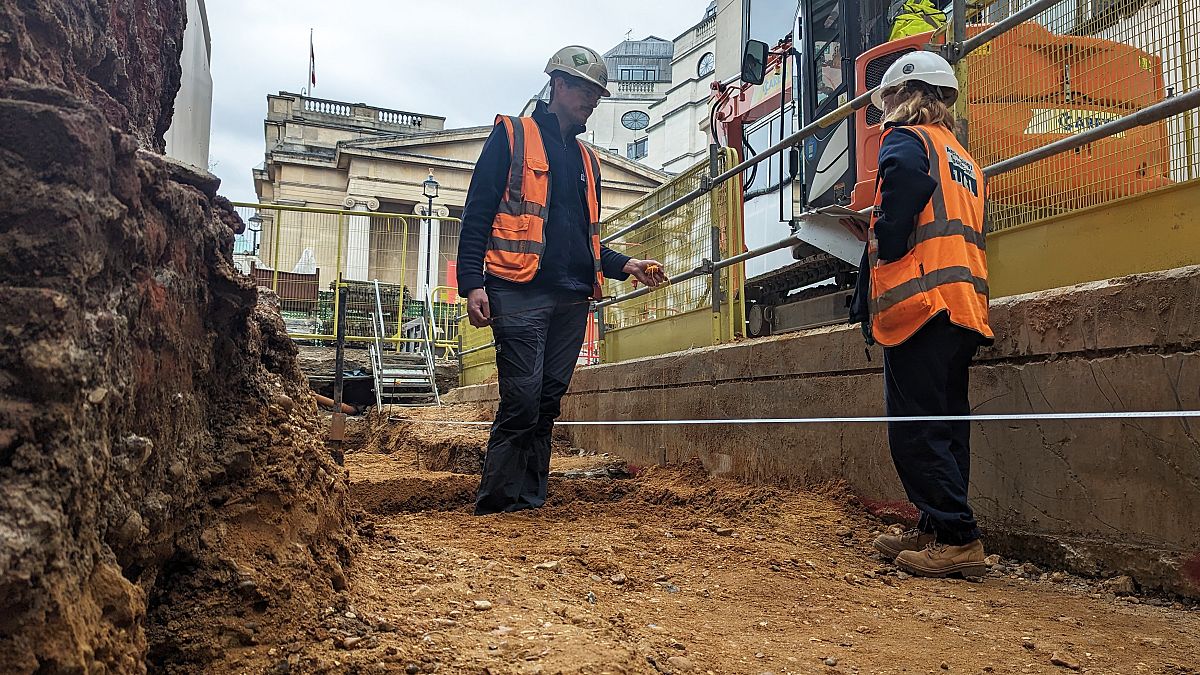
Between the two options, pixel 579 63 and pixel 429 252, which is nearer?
pixel 579 63

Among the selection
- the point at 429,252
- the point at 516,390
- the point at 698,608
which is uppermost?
the point at 429,252

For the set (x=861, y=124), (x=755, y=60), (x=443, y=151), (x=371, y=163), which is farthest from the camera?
(x=443, y=151)

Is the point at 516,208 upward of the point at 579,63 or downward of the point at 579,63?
downward

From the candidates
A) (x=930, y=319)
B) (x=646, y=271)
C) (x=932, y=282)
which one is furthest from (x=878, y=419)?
(x=646, y=271)

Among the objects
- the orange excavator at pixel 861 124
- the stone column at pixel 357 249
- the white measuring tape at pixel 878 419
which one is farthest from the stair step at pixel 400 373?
the orange excavator at pixel 861 124

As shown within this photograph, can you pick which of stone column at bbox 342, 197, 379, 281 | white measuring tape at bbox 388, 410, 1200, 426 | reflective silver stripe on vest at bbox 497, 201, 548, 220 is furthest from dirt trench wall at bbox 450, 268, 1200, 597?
stone column at bbox 342, 197, 379, 281

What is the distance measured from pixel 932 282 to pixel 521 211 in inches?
73.6

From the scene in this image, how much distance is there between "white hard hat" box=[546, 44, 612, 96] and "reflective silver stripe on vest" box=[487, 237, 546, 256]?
837mm

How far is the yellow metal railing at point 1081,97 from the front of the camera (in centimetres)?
299

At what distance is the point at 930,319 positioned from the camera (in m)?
2.72

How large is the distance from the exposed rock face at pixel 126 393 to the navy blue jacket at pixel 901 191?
6.24ft

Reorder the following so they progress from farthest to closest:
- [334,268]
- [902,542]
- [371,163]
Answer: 1. [371,163]
2. [334,268]
3. [902,542]

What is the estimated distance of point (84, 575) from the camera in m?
1.25

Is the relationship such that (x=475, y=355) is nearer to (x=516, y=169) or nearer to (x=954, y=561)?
(x=516, y=169)
